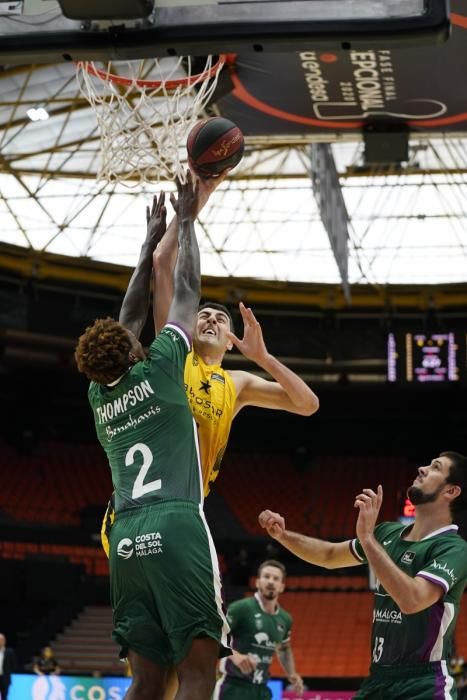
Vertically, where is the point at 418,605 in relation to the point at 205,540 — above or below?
below

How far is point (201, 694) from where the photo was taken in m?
4.35

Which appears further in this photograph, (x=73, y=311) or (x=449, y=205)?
(x=73, y=311)

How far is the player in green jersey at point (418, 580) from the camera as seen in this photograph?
4801 millimetres

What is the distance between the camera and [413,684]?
5.01m

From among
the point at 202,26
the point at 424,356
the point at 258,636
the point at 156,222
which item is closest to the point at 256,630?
the point at 258,636

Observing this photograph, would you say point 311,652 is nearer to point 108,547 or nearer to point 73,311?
point 73,311

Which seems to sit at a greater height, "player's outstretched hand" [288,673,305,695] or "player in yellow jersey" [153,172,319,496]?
"player in yellow jersey" [153,172,319,496]

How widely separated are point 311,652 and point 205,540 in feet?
58.4

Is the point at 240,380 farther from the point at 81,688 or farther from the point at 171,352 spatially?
the point at 81,688

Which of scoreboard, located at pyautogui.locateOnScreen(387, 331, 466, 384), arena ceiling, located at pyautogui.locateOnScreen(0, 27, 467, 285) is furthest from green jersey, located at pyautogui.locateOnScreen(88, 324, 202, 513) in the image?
scoreboard, located at pyautogui.locateOnScreen(387, 331, 466, 384)

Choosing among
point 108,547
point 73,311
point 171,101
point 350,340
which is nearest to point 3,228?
point 73,311

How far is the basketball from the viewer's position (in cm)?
576

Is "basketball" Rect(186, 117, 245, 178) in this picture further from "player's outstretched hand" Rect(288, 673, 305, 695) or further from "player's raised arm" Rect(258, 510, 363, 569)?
"player's outstretched hand" Rect(288, 673, 305, 695)

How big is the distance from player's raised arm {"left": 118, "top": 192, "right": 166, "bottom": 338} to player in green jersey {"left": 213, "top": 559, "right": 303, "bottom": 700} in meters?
5.28
